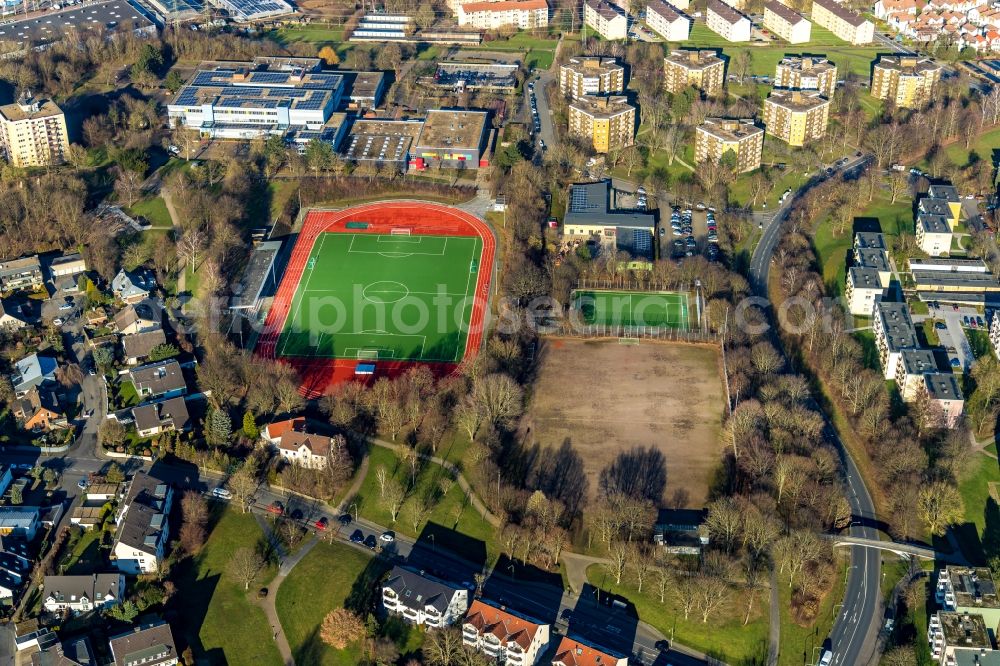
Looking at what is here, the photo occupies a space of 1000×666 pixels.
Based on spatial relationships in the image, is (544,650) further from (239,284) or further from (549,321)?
(239,284)

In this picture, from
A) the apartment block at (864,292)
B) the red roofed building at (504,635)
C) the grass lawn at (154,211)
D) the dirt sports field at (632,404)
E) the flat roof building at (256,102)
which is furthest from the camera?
the flat roof building at (256,102)

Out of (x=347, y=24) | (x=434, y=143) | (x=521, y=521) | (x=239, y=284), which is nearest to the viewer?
(x=521, y=521)

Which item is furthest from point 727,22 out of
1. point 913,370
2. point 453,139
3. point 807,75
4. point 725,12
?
point 913,370

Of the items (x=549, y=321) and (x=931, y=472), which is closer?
(x=931, y=472)

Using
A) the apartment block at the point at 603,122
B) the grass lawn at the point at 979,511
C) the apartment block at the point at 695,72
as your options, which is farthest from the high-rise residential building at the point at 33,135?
the grass lawn at the point at 979,511

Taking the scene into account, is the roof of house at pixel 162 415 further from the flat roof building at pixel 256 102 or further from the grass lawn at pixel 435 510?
the flat roof building at pixel 256 102

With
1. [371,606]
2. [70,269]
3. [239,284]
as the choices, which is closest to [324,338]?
[239,284]
